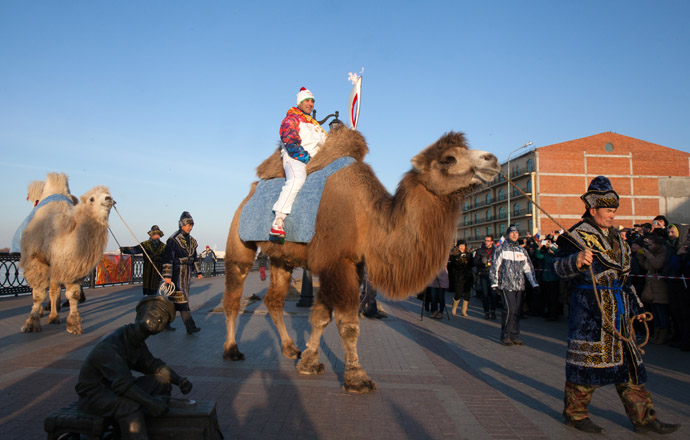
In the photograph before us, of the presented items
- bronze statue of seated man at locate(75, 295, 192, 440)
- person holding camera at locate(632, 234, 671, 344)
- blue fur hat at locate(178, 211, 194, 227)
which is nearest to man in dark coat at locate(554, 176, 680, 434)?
bronze statue of seated man at locate(75, 295, 192, 440)

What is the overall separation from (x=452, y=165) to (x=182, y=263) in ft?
22.1

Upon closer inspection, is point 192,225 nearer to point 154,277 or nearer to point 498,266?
point 154,277

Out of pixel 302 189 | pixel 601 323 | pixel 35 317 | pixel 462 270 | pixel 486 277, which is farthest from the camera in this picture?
pixel 486 277

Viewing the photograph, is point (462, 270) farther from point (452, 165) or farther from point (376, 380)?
point (452, 165)

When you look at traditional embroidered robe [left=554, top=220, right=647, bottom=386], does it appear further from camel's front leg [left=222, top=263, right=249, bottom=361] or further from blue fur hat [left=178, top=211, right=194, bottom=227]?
blue fur hat [left=178, top=211, right=194, bottom=227]

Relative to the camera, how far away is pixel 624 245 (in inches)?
172

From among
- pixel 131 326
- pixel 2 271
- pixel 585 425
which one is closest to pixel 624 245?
pixel 585 425

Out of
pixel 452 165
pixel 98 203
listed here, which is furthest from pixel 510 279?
pixel 98 203

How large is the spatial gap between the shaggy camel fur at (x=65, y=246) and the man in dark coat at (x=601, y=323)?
8.18 metres

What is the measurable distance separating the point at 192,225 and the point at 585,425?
26.9 feet

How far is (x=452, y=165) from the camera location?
4.76m

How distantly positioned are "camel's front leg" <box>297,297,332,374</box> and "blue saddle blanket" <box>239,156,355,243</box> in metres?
0.86

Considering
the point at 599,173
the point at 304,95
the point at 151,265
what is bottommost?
the point at 151,265

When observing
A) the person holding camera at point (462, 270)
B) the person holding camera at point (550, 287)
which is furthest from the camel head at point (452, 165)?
the person holding camera at point (462, 270)
